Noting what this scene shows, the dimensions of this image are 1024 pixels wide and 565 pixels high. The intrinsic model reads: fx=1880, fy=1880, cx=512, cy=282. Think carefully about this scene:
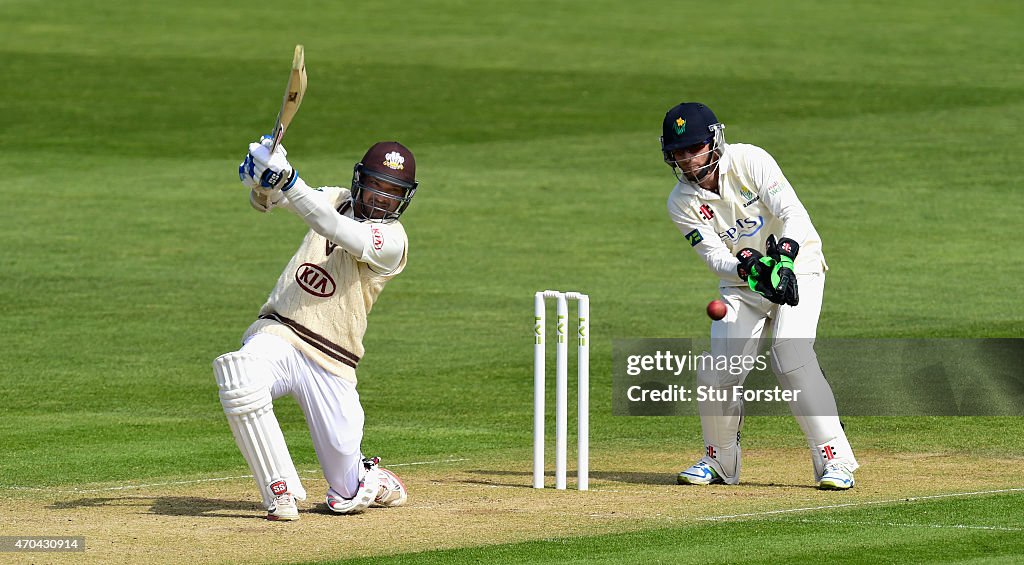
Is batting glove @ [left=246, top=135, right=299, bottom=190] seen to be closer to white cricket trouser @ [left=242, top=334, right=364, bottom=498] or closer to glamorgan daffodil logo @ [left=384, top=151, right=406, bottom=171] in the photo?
glamorgan daffodil logo @ [left=384, top=151, right=406, bottom=171]

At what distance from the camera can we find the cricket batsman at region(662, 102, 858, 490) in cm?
995

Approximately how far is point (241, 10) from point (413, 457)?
109 feet

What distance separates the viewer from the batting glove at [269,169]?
28.0 feet

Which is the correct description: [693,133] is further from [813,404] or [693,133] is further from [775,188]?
[813,404]

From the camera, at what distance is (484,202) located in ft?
78.8

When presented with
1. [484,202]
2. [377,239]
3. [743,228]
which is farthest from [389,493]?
[484,202]

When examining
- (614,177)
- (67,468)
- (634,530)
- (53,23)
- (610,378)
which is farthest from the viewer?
(53,23)

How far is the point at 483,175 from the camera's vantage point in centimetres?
2592

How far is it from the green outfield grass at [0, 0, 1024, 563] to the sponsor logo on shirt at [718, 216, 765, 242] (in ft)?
5.90

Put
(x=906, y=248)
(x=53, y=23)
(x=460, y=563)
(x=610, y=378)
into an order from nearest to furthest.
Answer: (x=460, y=563)
(x=610, y=378)
(x=906, y=248)
(x=53, y=23)

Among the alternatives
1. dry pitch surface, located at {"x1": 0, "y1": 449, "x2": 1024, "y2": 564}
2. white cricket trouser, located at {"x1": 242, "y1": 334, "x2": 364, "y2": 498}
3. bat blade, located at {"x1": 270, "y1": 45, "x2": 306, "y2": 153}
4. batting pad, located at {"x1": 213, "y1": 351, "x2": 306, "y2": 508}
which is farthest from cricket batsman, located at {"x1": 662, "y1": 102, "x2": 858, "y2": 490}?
batting pad, located at {"x1": 213, "y1": 351, "x2": 306, "y2": 508}

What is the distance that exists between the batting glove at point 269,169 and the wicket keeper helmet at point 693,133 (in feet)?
7.47

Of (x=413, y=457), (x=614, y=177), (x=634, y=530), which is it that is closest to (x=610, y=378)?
(x=413, y=457)

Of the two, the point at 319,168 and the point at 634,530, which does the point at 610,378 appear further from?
the point at 319,168
